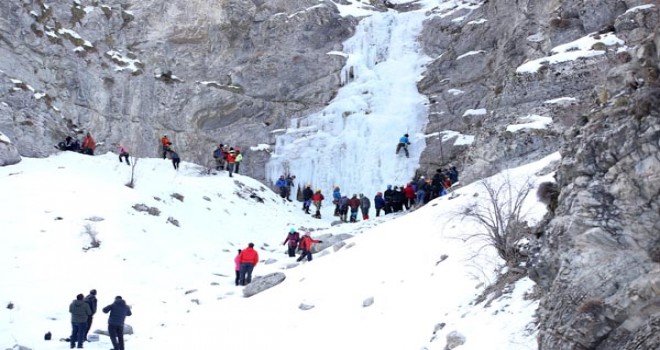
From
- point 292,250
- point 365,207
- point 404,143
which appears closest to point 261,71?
point 404,143

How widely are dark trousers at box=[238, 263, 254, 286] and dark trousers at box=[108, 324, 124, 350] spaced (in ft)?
18.5

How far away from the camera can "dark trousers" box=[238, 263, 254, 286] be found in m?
18.4

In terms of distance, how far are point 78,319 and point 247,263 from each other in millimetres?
6065

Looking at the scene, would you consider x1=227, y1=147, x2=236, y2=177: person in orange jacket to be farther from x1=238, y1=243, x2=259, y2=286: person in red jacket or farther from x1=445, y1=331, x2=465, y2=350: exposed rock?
x1=445, y1=331, x2=465, y2=350: exposed rock

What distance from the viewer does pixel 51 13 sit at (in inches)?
1403

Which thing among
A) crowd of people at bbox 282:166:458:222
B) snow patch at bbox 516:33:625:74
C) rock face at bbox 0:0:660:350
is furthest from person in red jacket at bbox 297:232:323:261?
snow patch at bbox 516:33:625:74

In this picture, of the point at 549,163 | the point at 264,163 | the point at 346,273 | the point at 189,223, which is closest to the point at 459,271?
the point at 346,273

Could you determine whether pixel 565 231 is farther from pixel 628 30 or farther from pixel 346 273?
pixel 628 30

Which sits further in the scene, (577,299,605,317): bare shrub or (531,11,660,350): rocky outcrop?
(577,299,605,317): bare shrub

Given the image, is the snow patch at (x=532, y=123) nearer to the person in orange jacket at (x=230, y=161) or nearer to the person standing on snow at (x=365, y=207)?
the person standing on snow at (x=365, y=207)

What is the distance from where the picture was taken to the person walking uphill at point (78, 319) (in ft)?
42.1

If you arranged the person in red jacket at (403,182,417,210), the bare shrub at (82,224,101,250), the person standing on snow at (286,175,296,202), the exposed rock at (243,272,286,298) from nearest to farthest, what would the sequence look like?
the exposed rock at (243,272,286,298) → the bare shrub at (82,224,101,250) → the person in red jacket at (403,182,417,210) → the person standing on snow at (286,175,296,202)

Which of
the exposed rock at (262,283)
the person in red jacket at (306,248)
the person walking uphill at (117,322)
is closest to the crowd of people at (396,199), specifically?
the person in red jacket at (306,248)

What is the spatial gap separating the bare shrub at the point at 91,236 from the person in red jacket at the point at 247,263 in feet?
14.1
